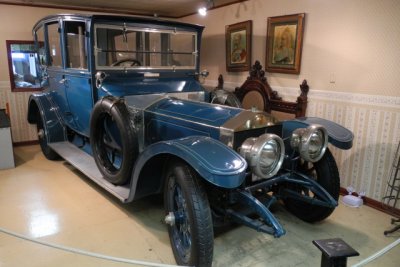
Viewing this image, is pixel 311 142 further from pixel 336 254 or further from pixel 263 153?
pixel 336 254

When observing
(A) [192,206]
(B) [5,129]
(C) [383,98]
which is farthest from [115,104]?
(C) [383,98]

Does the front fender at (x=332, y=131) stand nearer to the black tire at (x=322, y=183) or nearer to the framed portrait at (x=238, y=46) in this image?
the black tire at (x=322, y=183)

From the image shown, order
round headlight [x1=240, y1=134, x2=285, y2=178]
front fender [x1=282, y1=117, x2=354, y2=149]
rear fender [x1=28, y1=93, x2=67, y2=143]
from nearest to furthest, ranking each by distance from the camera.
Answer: round headlight [x1=240, y1=134, x2=285, y2=178]
front fender [x1=282, y1=117, x2=354, y2=149]
rear fender [x1=28, y1=93, x2=67, y2=143]

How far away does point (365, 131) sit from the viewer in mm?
3141

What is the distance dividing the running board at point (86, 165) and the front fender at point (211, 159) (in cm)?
75

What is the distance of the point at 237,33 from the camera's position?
4617 mm

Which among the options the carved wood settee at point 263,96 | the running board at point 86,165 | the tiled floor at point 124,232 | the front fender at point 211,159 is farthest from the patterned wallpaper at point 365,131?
the running board at point 86,165

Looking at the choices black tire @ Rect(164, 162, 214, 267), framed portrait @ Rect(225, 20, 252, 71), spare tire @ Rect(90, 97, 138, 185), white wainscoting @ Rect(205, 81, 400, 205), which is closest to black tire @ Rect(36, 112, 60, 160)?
spare tire @ Rect(90, 97, 138, 185)

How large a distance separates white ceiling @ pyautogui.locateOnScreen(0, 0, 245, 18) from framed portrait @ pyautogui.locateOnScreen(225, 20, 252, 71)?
1.41 ft

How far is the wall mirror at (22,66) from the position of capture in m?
4.80

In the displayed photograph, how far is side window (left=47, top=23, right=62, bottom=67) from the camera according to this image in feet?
12.0

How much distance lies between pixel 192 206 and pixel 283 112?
2442 mm

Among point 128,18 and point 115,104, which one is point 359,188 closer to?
Answer: point 115,104

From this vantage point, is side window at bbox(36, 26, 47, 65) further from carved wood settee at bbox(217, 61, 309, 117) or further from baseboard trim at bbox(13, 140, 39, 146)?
carved wood settee at bbox(217, 61, 309, 117)
